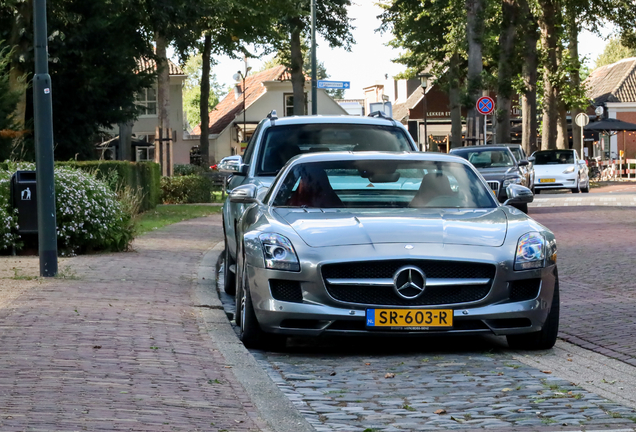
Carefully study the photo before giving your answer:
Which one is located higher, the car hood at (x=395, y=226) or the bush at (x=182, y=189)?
the car hood at (x=395, y=226)

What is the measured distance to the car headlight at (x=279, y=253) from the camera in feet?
24.0

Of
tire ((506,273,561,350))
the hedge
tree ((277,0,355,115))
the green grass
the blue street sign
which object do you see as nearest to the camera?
tire ((506,273,561,350))

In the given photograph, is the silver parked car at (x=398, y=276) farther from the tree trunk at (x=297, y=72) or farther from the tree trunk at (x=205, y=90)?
the tree trunk at (x=205, y=90)

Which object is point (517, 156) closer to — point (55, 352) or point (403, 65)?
point (55, 352)

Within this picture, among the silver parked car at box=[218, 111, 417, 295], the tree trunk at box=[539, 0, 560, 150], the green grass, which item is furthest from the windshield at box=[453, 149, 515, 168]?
the tree trunk at box=[539, 0, 560, 150]

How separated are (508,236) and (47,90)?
19.9 feet

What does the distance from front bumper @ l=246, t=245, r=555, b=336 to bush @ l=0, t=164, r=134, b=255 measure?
7.38m

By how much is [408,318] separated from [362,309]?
1.02ft

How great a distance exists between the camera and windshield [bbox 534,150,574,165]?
128 ft

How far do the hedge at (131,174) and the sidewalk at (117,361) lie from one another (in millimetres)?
8562

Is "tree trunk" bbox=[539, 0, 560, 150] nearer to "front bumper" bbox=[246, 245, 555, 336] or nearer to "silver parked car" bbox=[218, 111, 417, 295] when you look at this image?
"silver parked car" bbox=[218, 111, 417, 295]

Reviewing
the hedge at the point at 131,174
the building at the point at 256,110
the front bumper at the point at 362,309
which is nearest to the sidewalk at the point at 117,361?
the front bumper at the point at 362,309

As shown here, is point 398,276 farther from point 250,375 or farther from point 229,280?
point 229,280

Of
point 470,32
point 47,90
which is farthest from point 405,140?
point 470,32
